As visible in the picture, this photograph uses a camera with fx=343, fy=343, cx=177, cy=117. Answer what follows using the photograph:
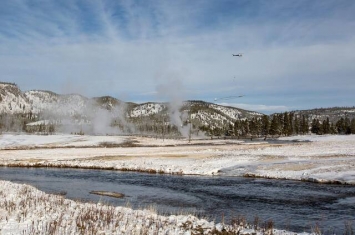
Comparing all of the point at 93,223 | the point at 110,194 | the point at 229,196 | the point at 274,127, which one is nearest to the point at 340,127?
the point at 274,127

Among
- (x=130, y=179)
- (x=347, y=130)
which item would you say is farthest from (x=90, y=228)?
(x=347, y=130)

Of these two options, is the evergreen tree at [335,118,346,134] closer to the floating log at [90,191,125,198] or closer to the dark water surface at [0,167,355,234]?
the dark water surface at [0,167,355,234]

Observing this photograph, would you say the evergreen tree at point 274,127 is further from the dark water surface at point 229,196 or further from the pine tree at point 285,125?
the dark water surface at point 229,196

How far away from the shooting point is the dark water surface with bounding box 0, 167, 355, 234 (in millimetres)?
20006

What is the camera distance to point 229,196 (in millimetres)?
27000

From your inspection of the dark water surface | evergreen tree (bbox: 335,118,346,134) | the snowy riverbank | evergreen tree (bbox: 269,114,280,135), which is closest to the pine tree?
evergreen tree (bbox: 269,114,280,135)

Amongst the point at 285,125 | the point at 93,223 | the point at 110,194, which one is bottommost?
the point at 110,194

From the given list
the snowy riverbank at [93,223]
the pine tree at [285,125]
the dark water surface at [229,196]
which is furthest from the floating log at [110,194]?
the pine tree at [285,125]

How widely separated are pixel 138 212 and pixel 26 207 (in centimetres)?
591

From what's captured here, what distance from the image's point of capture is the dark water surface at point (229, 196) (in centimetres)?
2001

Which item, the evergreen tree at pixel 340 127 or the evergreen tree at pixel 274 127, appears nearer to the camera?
the evergreen tree at pixel 274 127

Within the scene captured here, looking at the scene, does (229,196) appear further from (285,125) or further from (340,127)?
(340,127)

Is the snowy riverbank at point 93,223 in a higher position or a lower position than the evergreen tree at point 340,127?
lower

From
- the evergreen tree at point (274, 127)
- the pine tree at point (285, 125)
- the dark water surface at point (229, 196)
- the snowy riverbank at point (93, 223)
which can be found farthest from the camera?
the pine tree at point (285, 125)
